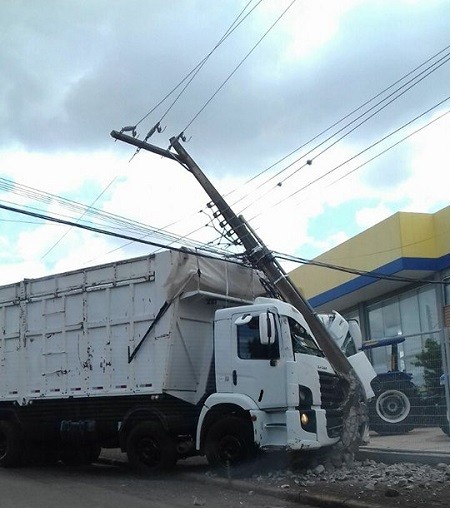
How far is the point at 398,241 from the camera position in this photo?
1992cm

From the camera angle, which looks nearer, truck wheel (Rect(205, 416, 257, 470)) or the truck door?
the truck door

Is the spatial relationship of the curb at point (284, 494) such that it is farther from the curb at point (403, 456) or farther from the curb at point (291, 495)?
the curb at point (403, 456)

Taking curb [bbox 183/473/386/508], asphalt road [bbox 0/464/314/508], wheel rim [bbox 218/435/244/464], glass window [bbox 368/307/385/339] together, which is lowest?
asphalt road [bbox 0/464/314/508]

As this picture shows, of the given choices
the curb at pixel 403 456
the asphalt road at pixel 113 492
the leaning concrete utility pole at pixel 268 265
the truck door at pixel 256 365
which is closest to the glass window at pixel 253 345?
the truck door at pixel 256 365

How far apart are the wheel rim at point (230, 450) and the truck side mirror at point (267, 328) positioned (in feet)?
5.40

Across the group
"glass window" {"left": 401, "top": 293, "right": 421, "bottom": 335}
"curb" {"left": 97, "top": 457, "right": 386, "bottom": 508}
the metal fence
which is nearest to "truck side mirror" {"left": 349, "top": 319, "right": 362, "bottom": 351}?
the metal fence

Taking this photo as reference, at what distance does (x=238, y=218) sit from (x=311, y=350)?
531 centimetres

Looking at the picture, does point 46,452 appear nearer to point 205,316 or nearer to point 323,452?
point 205,316

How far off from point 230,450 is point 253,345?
5.46 ft

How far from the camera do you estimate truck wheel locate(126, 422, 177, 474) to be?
34.8ft

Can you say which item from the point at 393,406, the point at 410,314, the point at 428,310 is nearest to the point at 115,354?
the point at 393,406

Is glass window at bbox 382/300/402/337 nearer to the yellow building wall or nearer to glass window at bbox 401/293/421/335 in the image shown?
glass window at bbox 401/293/421/335

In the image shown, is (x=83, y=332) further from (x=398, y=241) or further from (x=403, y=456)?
(x=398, y=241)

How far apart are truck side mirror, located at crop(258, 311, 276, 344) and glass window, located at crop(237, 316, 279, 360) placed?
9.6 inches
